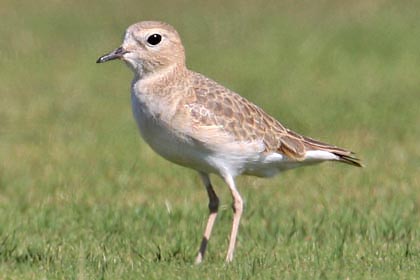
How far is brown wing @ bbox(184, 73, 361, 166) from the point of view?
813 cm

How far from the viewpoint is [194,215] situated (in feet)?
32.1

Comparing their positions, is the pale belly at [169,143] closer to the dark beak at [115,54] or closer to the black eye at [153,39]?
the dark beak at [115,54]

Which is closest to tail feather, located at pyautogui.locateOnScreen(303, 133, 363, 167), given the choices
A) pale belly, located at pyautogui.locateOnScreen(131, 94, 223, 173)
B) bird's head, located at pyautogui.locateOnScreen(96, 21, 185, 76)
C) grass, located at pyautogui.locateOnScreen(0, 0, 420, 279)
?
grass, located at pyautogui.locateOnScreen(0, 0, 420, 279)

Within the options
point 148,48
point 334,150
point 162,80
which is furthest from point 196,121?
point 334,150

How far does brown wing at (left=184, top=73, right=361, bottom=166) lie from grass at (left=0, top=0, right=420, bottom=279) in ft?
2.36

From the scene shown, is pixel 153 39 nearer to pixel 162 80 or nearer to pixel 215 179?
pixel 162 80

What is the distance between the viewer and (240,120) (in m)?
8.35

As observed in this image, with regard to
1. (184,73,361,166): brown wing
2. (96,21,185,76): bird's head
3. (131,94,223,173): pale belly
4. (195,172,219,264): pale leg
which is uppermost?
(96,21,185,76): bird's head

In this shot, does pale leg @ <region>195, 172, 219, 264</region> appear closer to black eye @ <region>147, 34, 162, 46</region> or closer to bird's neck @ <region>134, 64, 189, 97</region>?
bird's neck @ <region>134, 64, 189, 97</region>

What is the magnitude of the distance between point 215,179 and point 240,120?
128 inches

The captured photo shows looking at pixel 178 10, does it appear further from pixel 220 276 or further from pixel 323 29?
Result: pixel 220 276

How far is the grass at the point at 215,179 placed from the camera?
8234mm

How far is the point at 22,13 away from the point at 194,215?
1317 cm

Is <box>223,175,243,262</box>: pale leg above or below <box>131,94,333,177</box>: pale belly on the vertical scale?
below
